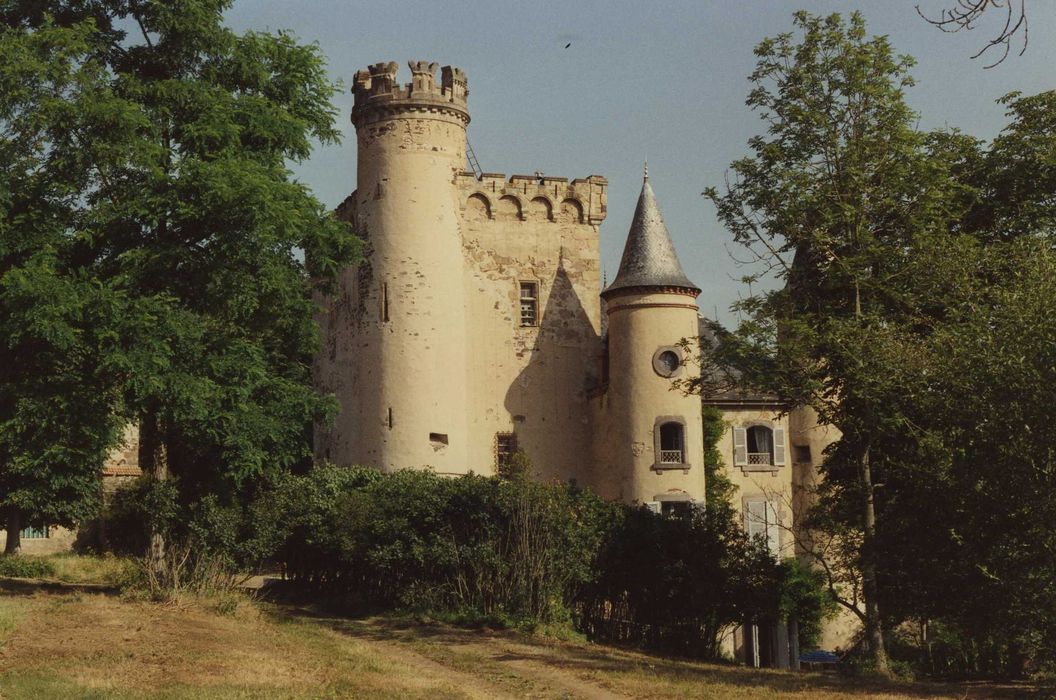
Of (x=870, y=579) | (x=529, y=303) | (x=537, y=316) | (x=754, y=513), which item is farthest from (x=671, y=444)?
(x=870, y=579)

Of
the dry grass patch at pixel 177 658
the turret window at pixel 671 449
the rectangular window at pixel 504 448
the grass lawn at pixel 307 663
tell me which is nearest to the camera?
the dry grass patch at pixel 177 658

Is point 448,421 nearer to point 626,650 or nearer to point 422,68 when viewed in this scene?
point 422,68

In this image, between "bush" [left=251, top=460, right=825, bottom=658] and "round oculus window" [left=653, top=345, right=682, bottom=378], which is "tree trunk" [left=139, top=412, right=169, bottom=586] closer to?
"bush" [left=251, top=460, right=825, bottom=658]

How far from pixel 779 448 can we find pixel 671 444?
443 centimetres

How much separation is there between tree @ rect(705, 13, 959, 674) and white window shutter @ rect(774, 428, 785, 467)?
14661 mm

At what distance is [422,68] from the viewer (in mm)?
36781

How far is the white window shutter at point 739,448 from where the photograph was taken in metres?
37.8

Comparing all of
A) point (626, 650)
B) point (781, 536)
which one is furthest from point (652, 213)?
point (626, 650)

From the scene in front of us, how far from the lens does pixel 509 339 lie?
38031 millimetres

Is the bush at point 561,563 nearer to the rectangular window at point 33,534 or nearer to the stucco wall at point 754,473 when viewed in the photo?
the stucco wall at point 754,473

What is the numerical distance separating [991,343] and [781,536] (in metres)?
21.8

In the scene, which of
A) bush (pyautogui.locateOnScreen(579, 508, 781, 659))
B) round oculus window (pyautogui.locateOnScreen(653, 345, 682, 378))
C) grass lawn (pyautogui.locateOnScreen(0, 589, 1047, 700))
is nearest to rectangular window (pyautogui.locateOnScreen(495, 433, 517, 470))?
round oculus window (pyautogui.locateOnScreen(653, 345, 682, 378))

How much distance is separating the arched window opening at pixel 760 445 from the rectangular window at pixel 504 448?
288 inches

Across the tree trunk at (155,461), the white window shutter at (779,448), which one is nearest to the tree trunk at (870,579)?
the tree trunk at (155,461)
